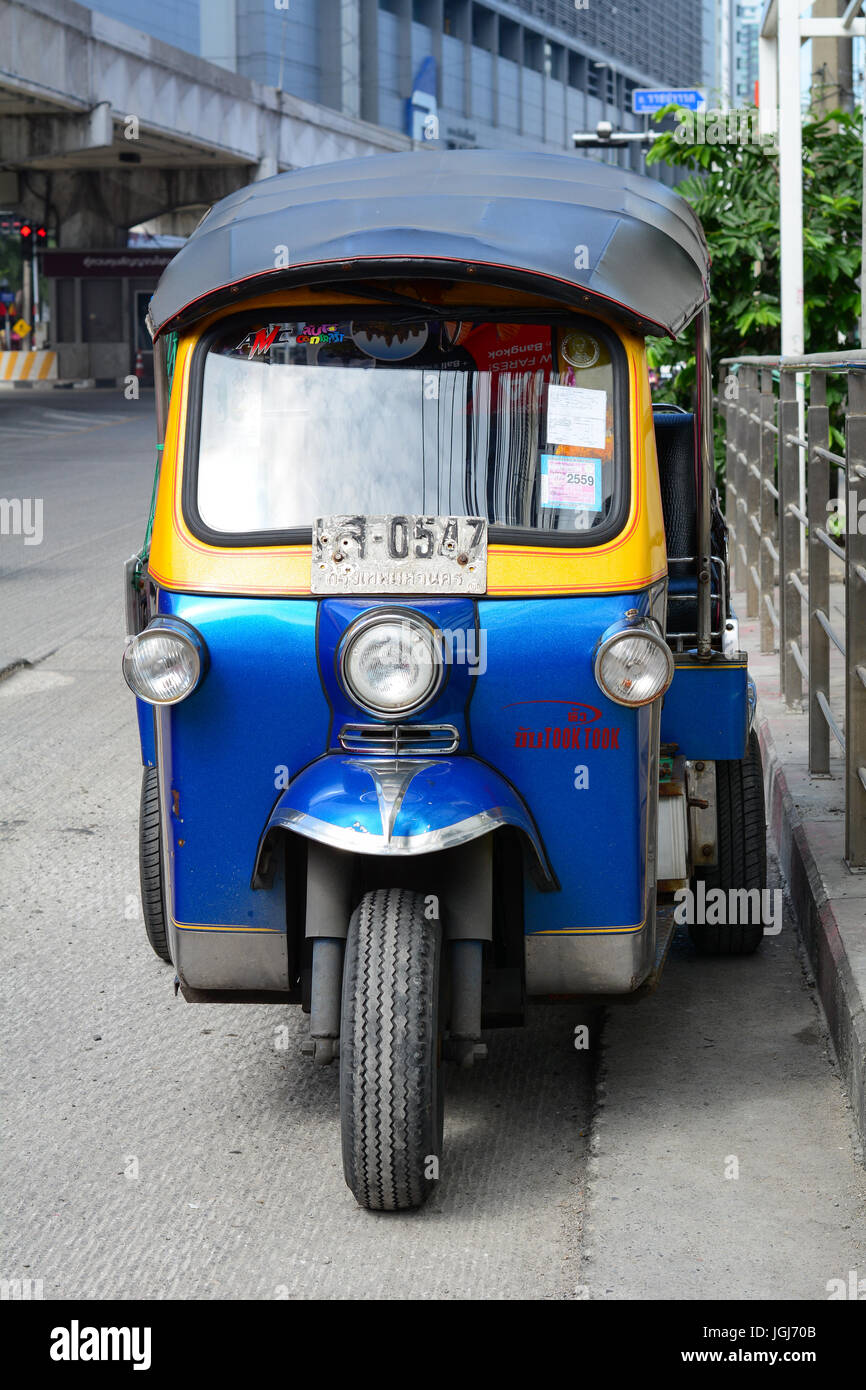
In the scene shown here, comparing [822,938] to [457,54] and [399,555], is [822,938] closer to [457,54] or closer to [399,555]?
[399,555]

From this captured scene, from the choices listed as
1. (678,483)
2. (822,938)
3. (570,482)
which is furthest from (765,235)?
(570,482)

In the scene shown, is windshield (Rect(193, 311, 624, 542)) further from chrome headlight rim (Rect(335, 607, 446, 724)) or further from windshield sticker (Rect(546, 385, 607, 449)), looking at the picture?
chrome headlight rim (Rect(335, 607, 446, 724))

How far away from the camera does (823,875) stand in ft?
17.5

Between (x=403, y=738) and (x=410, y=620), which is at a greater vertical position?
A: (x=410, y=620)

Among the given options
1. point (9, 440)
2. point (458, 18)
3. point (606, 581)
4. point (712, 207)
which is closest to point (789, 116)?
point (712, 207)

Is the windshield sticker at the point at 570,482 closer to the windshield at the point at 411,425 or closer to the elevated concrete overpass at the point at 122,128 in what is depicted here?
the windshield at the point at 411,425

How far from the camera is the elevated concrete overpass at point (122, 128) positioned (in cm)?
3167

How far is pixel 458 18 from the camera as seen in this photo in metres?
71.4

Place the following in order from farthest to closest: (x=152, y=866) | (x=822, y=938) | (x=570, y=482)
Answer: (x=822, y=938), (x=152, y=866), (x=570, y=482)

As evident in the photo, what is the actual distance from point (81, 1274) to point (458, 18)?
242 ft

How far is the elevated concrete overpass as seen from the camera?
3167 cm

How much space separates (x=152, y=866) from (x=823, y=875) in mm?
2031
